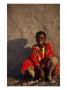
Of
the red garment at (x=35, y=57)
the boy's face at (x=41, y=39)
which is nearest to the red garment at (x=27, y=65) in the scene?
the red garment at (x=35, y=57)

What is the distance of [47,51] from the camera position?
2.31 meters

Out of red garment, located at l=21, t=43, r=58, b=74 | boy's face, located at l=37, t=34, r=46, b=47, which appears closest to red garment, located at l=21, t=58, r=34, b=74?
red garment, located at l=21, t=43, r=58, b=74

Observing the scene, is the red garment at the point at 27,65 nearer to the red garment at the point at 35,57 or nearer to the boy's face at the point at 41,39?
the red garment at the point at 35,57

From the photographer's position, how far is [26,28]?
2.32 metres

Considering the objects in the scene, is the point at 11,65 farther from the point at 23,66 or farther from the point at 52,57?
the point at 52,57

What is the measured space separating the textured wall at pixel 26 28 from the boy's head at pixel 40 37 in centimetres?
3

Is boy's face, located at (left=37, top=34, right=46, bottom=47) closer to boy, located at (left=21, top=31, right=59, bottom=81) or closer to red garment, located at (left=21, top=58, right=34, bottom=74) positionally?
boy, located at (left=21, top=31, right=59, bottom=81)

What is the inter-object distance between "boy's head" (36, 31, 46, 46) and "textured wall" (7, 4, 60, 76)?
27 millimetres

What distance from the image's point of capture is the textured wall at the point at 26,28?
232 centimetres

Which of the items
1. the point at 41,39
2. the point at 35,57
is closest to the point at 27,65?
the point at 35,57

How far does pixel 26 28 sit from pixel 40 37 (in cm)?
14

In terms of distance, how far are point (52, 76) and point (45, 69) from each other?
0.08m

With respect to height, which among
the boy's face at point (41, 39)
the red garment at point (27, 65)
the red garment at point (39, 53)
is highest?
the boy's face at point (41, 39)
